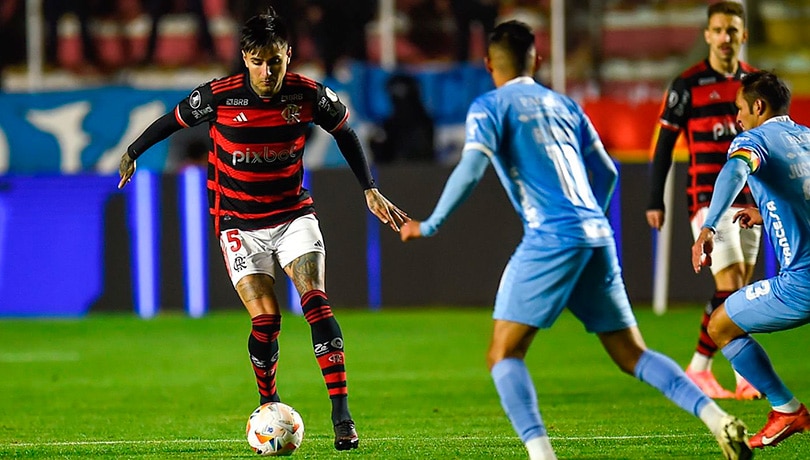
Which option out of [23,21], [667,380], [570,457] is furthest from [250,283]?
[23,21]

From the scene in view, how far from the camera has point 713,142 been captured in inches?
334

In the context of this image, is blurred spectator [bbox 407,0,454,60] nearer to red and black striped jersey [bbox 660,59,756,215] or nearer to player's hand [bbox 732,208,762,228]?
red and black striped jersey [bbox 660,59,756,215]

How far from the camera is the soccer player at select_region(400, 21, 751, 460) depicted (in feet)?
17.9

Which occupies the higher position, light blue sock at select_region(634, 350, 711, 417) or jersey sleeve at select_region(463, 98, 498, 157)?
jersey sleeve at select_region(463, 98, 498, 157)

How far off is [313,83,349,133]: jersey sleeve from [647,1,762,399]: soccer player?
7.84 feet

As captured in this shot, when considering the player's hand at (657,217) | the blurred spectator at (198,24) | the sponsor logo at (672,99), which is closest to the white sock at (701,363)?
the player's hand at (657,217)

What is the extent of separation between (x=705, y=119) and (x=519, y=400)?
363 cm

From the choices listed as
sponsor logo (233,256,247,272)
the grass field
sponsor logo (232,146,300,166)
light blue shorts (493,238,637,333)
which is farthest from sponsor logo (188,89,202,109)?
light blue shorts (493,238,637,333)

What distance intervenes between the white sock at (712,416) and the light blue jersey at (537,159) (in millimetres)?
782

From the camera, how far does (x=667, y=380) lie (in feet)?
18.0

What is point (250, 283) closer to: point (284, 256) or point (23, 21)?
point (284, 256)

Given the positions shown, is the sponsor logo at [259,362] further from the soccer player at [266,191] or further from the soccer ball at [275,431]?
the soccer ball at [275,431]

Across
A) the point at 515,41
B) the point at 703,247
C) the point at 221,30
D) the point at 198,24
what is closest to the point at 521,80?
the point at 515,41

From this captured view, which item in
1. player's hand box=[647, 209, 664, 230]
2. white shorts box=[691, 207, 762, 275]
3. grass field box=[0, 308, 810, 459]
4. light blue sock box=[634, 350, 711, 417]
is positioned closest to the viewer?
light blue sock box=[634, 350, 711, 417]
